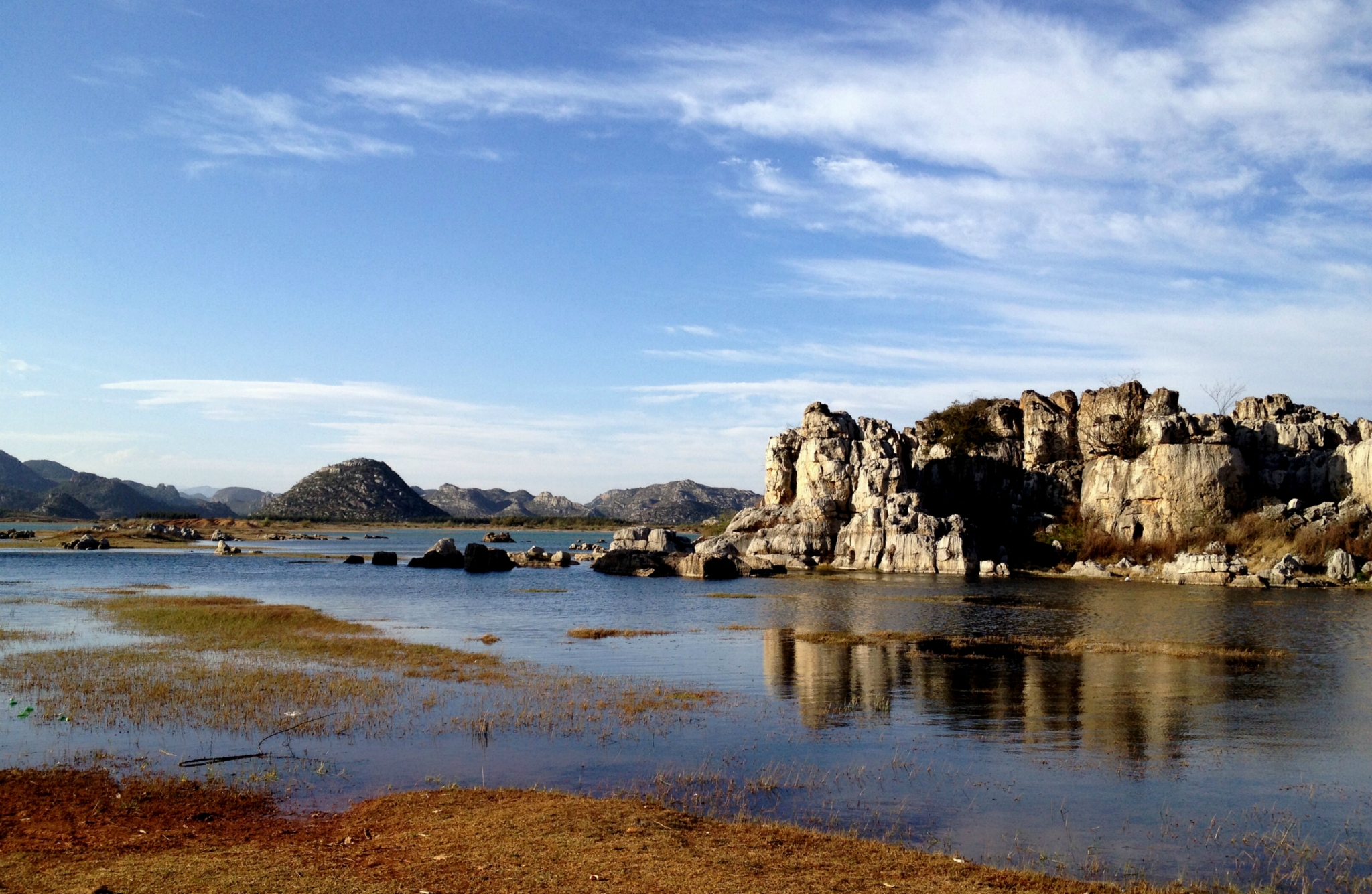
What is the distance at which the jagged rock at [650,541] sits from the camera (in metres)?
102

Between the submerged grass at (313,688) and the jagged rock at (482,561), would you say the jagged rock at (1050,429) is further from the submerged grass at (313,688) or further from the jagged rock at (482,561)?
the submerged grass at (313,688)

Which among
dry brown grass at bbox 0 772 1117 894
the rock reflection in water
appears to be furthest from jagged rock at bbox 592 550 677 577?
dry brown grass at bbox 0 772 1117 894

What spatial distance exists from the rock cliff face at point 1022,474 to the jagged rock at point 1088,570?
6.89m

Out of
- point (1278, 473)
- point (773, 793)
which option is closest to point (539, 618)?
point (773, 793)

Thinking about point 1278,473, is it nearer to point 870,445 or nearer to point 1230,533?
point 1230,533

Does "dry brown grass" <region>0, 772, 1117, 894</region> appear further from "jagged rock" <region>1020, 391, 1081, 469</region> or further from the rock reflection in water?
"jagged rock" <region>1020, 391, 1081, 469</region>

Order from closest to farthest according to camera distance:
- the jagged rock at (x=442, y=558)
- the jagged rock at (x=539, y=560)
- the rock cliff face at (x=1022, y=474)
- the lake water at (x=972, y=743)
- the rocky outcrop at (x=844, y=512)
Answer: the lake water at (x=972, y=743) < the rock cliff face at (x=1022, y=474) < the rocky outcrop at (x=844, y=512) < the jagged rock at (x=442, y=558) < the jagged rock at (x=539, y=560)

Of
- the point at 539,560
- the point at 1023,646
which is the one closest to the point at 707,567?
the point at 539,560

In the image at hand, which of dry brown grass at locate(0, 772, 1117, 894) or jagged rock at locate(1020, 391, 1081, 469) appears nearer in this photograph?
dry brown grass at locate(0, 772, 1117, 894)

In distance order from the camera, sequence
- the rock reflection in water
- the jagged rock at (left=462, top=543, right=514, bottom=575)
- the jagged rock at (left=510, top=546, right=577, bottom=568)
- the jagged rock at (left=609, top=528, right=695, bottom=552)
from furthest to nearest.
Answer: the jagged rock at (left=510, top=546, right=577, bottom=568) < the jagged rock at (left=609, top=528, right=695, bottom=552) < the jagged rock at (left=462, top=543, right=514, bottom=575) < the rock reflection in water

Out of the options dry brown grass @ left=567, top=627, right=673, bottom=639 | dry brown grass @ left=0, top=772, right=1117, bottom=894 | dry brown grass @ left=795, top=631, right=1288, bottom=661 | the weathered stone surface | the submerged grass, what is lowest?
dry brown grass @ left=567, top=627, right=673, bottom=639

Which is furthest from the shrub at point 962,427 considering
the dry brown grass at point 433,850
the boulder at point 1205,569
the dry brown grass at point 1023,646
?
the dry brown grass at point 433,850

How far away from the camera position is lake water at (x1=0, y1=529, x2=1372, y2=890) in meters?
15.9

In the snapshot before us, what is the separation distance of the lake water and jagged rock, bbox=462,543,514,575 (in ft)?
131
